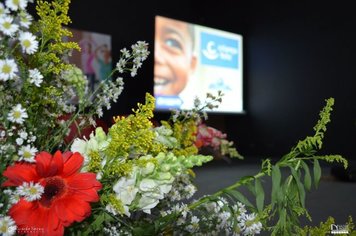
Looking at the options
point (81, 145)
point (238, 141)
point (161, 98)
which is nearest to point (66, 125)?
point (81, 145)

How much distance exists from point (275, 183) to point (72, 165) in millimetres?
123

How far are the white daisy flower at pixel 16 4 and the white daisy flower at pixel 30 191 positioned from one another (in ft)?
0.32

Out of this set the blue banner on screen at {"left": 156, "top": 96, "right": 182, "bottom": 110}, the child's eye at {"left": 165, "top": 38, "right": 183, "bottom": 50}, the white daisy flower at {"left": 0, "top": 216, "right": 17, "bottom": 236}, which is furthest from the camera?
the child's eye at {"left": 165, "top": 38, "right": 183, "bottom": 50}

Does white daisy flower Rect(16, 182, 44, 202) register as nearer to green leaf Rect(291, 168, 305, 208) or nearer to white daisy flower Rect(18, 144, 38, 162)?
white daisy flower Rect(18, 144, 38, 162)

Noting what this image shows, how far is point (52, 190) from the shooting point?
0.82ft

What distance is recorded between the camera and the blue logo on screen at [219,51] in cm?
324

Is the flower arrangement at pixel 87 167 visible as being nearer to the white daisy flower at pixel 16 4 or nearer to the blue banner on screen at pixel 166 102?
the white daisy flower at pixel 16 4

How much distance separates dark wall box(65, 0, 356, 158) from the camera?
121 inches

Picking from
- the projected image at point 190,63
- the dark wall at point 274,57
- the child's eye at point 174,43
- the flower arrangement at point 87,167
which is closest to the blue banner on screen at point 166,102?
the projected image at point 190,63

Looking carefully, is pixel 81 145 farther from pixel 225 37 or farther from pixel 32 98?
pixel 225 37

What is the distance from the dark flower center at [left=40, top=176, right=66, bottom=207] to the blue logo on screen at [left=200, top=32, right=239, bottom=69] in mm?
3003

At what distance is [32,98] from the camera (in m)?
0.30

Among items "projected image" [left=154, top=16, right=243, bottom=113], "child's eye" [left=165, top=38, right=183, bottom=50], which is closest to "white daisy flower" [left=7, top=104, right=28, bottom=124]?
"projected image" [left=154, top=16, right=243, bottom=113]

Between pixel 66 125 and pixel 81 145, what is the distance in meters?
0.05
